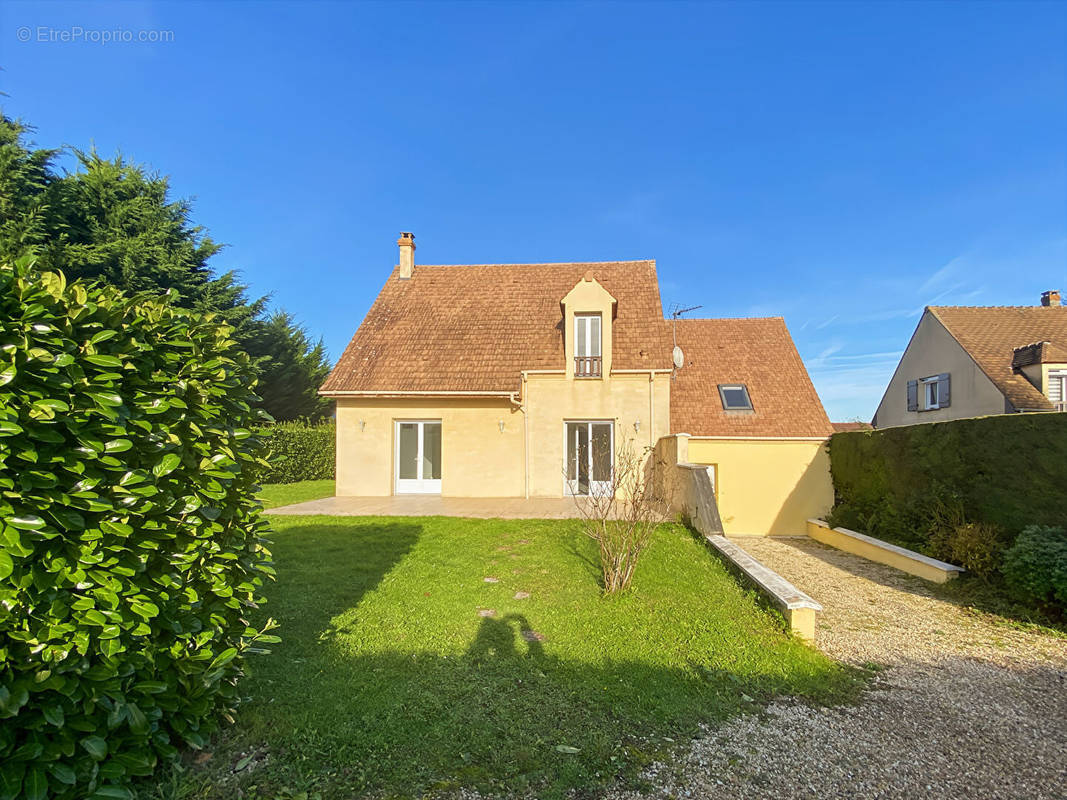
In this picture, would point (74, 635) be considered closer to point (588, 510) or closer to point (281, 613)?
point (281, 613)

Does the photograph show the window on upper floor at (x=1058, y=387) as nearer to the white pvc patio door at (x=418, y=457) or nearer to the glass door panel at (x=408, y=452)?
the white pvc patio door at (x=418, y=457)

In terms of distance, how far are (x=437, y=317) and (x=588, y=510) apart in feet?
30.4

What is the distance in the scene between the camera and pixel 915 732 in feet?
12.0

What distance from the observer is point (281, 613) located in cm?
544

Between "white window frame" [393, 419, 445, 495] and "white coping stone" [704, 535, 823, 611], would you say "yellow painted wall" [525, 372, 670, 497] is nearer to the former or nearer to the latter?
"white window frame" [393, 419, 445, 495]

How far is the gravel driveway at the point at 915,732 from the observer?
302 cm

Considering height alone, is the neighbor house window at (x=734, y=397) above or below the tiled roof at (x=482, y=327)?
below

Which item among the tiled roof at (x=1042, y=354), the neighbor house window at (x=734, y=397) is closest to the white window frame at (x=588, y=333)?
the neighbor house window at (x=734, y=397)

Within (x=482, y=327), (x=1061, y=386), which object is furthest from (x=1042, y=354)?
(x=482, y=327)

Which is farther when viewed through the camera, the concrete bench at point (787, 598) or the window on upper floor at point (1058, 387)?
the window on upper floor at point (1058, 387)


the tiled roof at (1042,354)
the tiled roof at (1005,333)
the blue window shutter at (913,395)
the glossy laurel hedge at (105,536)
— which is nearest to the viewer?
the glossy laurel hedge at (105,536)

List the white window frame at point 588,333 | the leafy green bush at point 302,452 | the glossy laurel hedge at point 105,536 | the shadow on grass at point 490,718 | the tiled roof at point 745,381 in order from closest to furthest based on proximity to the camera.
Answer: the glossy laurel hedge at point 105,536
the shadow on grass at point 490,718
the white window frame at point 588,333
the tiled roof at point 745,381
the leafy green bush at point 302,452

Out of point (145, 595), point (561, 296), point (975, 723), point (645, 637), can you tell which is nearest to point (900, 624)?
point (975, 723)

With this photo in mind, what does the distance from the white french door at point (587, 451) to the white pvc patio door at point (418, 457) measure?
14.2 feet
